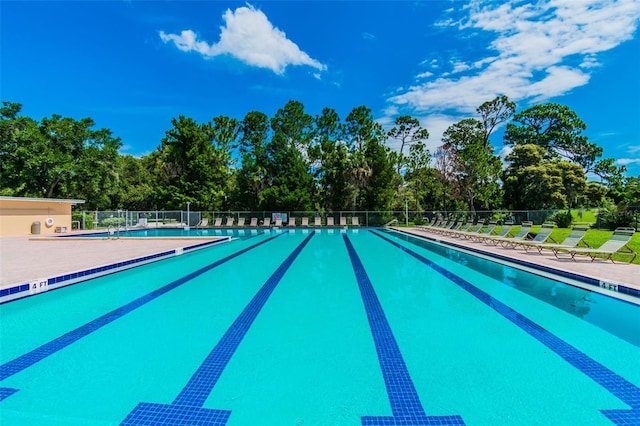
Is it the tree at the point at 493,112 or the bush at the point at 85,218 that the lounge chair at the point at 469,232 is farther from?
the bush at the point at 85,218

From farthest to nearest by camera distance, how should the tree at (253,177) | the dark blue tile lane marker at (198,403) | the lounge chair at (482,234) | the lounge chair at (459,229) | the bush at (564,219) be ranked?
the tree at (253,177), the bush at (564,219), the lounge chair at (459,229), the lounge chair at (482,234), the dark blue tile lane marker at (198,403)

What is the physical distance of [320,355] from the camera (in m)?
3.44

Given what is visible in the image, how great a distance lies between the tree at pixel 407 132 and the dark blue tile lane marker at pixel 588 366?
2541 centimetres

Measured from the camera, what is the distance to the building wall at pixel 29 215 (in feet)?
54.5

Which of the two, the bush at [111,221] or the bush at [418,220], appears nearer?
the bush at [111,221]

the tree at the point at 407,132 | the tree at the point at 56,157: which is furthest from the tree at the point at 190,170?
the tree at the point at 407,132

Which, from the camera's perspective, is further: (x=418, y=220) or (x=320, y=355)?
(x=418, y=220)

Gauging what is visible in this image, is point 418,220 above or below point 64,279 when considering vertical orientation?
above

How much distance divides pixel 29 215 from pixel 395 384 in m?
22.3

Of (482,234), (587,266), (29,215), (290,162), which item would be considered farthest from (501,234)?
(29,215)

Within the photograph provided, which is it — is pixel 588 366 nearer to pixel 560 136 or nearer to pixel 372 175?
pixel 372 175

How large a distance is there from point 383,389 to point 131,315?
384 cm

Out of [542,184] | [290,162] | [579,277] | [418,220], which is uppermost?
[290,162]

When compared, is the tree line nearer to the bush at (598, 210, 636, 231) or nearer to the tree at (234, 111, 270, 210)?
the tree at (234, 111, 270, 210)
